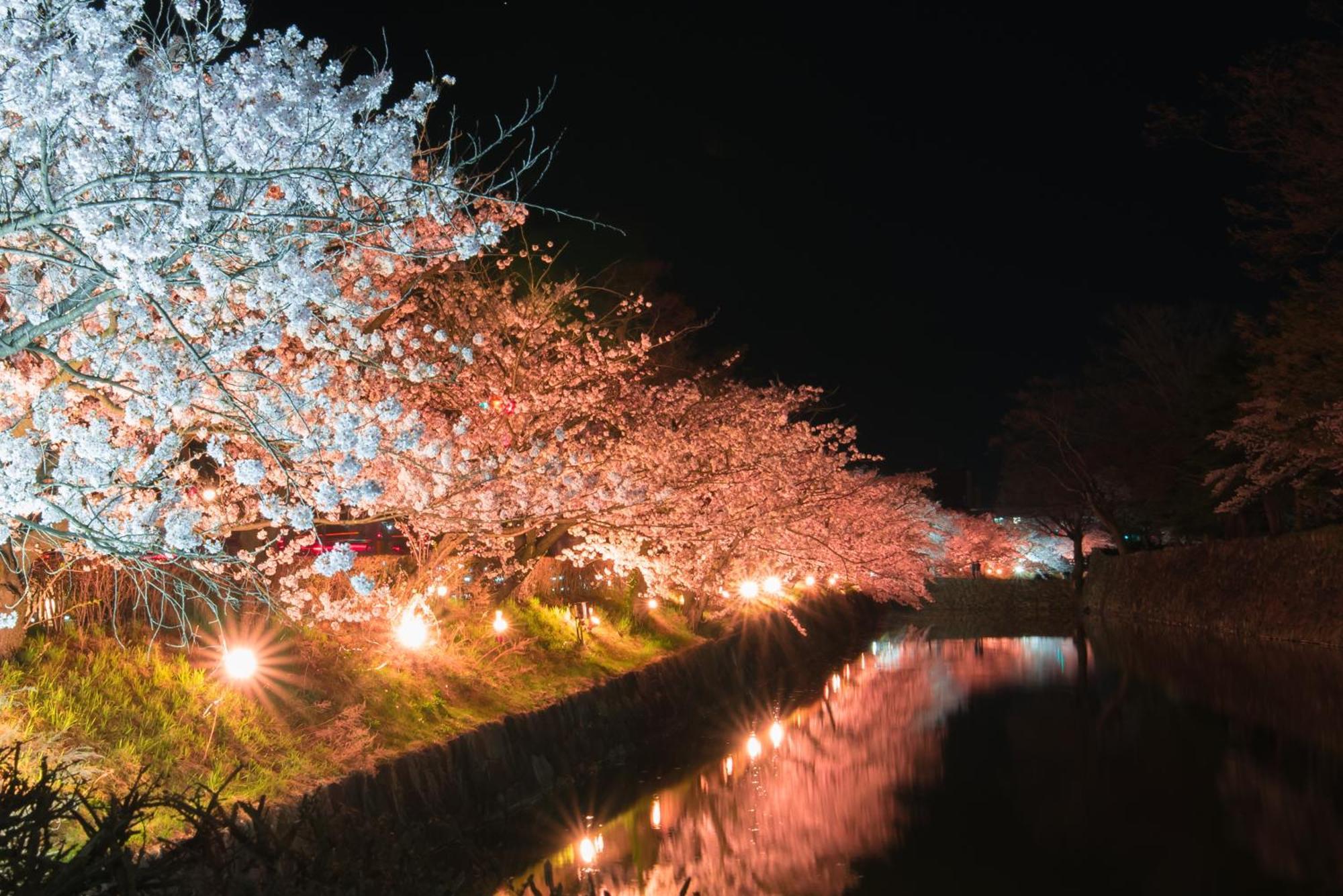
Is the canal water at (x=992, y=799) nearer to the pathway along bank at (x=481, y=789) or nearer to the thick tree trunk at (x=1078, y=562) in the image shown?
the pathway along bank at (x=481, y=789)

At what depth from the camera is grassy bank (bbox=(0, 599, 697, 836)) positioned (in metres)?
8.26

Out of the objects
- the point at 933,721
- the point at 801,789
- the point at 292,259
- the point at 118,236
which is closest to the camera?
the point at 118,236

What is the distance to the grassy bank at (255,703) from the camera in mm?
8258

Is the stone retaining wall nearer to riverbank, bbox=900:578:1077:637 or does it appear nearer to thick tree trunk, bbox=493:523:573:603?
thick tree trunk, bbox=493:523:573:603

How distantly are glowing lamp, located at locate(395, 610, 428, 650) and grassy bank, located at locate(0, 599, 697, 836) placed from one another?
5.3 inches

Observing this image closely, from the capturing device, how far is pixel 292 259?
20.9 ft

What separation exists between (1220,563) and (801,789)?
25.1 meters

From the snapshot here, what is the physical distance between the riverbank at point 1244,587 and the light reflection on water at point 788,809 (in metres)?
8.54

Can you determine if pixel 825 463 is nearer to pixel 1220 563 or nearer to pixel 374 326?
pixel 1220 563

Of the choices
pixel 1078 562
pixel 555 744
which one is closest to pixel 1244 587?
pixel 1078 562

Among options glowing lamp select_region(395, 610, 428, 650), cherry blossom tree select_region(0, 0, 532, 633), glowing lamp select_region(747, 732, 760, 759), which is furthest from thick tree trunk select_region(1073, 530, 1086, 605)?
cherry blossom tree select_region(0, 0, 532, 633)

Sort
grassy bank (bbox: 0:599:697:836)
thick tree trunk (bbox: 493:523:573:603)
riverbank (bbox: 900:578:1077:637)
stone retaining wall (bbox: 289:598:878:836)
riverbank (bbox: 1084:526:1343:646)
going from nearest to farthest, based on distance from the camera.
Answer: grassy bank (bbox: 0:599:697:836) → stone retaining wall (bbox: 289:598:878:836) → thick tree trunk (bbox: 493:523:573:603) → riverbank (bbox: 1084:526:1343:646) → riverbank (bbox: 900:578:1077:637)

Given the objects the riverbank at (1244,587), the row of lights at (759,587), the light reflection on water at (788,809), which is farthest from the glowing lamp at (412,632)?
the riverbank at (1244,587)

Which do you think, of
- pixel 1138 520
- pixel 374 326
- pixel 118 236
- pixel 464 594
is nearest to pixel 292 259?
pixel 118 236
